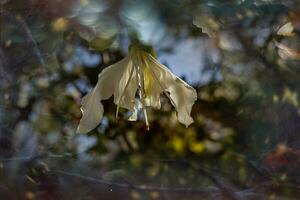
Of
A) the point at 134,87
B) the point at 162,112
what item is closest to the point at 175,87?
the point at 134,87

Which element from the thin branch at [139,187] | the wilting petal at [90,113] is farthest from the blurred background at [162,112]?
the wilting petal at [90,113]

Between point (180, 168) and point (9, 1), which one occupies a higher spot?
point (9, 1)

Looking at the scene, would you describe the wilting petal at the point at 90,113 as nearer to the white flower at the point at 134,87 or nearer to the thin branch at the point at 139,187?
the white flower at the point at 134,87

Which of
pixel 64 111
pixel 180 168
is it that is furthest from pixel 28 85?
pixel 180 168

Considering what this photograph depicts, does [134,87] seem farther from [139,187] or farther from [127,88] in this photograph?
[139,187]

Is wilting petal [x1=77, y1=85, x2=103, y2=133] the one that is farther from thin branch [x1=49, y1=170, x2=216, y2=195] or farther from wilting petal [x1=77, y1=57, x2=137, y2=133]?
thin branch [x1=49, y1=170, x2=216, y2=195]

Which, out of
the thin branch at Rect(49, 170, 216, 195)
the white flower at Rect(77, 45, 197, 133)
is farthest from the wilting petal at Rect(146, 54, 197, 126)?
the thin branch at Rect(49, 170, 216, 195)

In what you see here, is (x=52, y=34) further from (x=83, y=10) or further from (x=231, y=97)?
(x=231, y=97)
